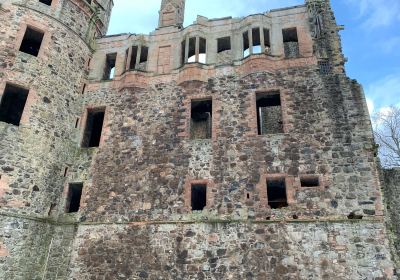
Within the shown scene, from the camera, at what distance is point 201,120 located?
651 inches

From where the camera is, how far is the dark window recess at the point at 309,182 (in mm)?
12477

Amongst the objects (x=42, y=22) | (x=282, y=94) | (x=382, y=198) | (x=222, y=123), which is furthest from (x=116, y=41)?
(x=382, y=198)

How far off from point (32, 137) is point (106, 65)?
19.0 feet

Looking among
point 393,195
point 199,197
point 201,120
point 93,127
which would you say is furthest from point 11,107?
point 393,195

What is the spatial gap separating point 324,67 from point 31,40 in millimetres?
13561

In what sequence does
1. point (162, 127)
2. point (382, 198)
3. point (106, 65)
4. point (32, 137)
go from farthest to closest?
point (106, 65)
point (162, 127)
point (32, 137)
point (382, 198)

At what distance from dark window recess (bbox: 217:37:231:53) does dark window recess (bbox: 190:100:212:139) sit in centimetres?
293

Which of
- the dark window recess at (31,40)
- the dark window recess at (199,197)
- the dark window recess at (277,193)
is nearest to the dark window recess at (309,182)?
the dark window recess at (277,193)

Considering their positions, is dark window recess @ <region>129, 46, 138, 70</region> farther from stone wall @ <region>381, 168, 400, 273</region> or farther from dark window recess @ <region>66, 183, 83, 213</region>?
stone wall @ <region>381, 168, 400, 273</region>

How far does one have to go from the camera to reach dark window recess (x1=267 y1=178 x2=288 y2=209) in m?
12.7

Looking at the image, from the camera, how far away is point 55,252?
43.8ft

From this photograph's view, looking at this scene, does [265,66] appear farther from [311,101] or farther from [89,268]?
[89,268]

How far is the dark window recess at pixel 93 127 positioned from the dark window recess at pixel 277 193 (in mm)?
8548

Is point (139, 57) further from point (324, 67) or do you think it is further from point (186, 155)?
point (324, 67)
